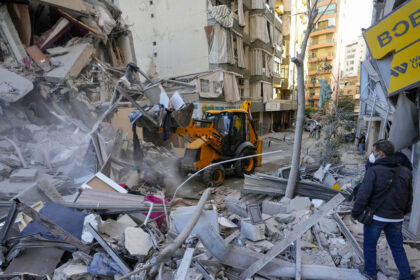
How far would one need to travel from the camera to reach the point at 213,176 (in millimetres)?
6891

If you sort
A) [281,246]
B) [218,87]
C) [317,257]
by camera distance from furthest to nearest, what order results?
[218,87] < [317,257] < [281,246]

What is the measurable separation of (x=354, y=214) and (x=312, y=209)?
177cm

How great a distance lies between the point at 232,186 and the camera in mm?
6945

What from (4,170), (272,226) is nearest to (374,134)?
(272,226)

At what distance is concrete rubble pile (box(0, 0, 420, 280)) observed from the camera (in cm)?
256

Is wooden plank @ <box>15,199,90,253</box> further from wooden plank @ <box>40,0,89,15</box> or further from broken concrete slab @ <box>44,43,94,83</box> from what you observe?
wooden plank @ <box>40,0,89,15</box>

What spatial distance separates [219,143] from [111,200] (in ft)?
12.5

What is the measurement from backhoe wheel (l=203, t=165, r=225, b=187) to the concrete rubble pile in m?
1.10

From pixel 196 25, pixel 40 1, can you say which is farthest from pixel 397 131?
pixel 196 25

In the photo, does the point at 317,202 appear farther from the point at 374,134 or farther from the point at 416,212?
the point at 374,134

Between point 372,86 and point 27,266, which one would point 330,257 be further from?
point 372,86

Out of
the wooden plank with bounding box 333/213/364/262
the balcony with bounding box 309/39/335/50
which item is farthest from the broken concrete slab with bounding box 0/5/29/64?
the balcony with bounding box 309/39/335/50

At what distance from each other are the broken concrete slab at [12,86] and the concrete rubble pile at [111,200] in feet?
0.11

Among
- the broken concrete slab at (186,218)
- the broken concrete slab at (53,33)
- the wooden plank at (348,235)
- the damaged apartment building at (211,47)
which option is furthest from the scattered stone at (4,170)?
the damaged apartment building at (211,47)
